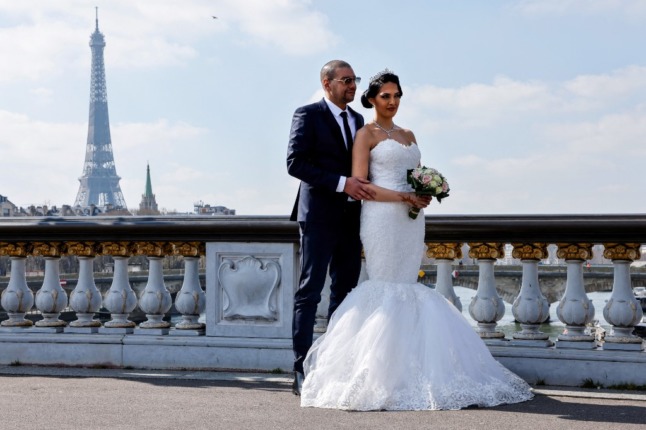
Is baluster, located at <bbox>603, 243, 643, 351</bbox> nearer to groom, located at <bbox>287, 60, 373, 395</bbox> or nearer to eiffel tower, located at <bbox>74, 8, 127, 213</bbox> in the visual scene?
groom, located at <bbox>287, 60, 373, 395</bbox>

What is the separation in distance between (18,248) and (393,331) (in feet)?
11.1

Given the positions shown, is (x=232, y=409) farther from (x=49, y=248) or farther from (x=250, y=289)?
(x=49, y=248)

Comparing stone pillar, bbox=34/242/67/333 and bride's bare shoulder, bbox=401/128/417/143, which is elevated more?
bride's bare shoulder, bbox=401/128/417/143

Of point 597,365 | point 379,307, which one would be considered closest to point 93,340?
point 379,307

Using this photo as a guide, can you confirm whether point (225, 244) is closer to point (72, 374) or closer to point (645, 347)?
point (72, 374)

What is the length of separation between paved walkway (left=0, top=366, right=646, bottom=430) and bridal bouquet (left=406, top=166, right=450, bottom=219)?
4.10ft

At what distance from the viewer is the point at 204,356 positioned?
291 inches

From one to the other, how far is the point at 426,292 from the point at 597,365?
122 centimetres

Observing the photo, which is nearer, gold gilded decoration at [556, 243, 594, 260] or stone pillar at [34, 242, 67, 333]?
gold gilded decoration at [556, 243, 594, 260]

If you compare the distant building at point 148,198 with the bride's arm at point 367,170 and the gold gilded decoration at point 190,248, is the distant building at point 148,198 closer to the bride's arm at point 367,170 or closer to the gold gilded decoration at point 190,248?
the gold gilded decoration at point 190,248

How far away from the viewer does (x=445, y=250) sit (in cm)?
711

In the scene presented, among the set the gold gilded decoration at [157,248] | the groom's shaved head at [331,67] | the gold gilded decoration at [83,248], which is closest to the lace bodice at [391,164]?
the groom's shaved head at [331,67]

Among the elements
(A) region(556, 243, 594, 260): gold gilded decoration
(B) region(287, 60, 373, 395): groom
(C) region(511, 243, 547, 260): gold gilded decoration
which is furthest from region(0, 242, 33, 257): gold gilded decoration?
(A) region(556, 243, 594, 260): gold gilded decoration

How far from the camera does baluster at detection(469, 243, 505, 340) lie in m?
6.95
